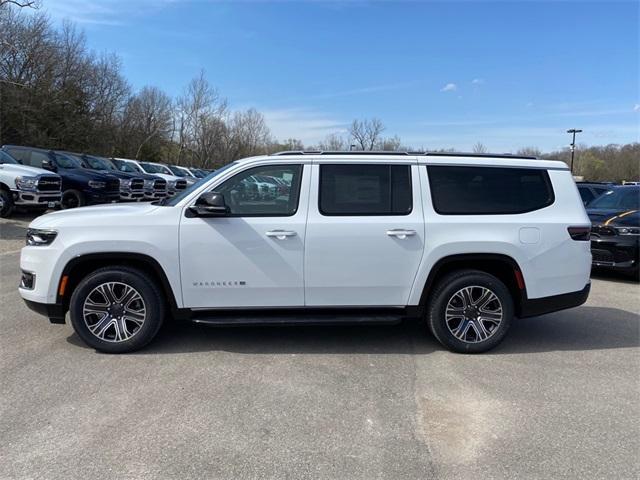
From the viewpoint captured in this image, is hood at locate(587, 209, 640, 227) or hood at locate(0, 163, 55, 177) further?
hood at locate(0, 163, 55, 177)

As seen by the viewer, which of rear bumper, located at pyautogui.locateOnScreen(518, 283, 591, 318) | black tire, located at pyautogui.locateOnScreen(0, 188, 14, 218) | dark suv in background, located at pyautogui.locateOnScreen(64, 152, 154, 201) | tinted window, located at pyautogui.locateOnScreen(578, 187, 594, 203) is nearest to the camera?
rear bumper, located at pyautogui.locateOnScreen(518, 283, 591, 318)

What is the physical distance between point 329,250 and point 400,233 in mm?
684

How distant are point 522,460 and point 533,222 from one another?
2.40 meters

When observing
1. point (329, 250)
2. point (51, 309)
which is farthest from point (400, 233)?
point (51, 309)

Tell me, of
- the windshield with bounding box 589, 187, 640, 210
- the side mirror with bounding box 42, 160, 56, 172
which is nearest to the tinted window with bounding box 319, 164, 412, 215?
the windshield with bounding box 589, 187, 640, 210

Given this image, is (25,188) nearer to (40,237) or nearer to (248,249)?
(40,237)

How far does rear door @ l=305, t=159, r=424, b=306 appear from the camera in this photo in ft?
14.8

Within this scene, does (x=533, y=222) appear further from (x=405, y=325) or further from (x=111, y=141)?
(x=111, y=141)

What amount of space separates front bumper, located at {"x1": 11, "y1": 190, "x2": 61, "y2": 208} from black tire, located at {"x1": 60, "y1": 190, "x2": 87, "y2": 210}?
4.74 feet

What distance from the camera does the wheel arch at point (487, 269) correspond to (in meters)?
4.64

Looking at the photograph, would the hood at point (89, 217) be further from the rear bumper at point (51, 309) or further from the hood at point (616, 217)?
the hood at point (616, 217)

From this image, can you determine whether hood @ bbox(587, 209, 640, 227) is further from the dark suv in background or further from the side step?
the dark suv in background

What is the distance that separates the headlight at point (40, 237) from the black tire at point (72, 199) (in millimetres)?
12132

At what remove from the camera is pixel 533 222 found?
4.68 metres
